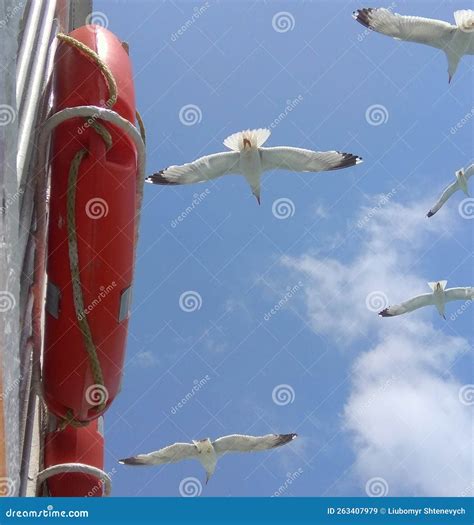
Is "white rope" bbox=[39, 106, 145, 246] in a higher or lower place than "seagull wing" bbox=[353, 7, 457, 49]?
lower

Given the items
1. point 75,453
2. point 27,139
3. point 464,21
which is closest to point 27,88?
point 27,139

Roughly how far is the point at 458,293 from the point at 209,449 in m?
4.78

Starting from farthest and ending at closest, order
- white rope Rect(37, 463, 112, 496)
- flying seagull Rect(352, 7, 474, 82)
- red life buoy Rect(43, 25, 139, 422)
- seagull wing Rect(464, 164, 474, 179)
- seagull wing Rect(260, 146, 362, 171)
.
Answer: seagull wing Rect(464, 164, 474, 179)
flying seagull Rect(352, 7, 474, 82)
seagull wing Rect(260, 146, 362, 171)
white rope Rect(37, 463, 112, 496)
red life buoy Rect(43, 25, 139, 422)

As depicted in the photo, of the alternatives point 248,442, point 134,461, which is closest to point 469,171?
point 248,442

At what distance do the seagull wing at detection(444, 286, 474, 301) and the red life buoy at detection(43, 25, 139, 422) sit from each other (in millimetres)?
7632

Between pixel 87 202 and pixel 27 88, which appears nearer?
pixel 87 202

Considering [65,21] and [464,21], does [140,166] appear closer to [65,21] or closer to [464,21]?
[65,21]

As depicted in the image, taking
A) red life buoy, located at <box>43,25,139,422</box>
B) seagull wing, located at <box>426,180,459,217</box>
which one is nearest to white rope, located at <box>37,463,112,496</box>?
red life buoy, located at <box>43,25,139,422</box>

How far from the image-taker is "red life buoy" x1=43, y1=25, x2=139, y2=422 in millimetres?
3713

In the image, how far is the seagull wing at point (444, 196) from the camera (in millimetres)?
10594

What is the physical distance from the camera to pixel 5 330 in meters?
2.83

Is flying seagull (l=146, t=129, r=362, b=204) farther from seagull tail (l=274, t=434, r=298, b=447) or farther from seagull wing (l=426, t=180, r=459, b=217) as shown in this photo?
seagull wing (l=426, t=180, r=459, b=217)

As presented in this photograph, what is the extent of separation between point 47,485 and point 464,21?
18.9 ft

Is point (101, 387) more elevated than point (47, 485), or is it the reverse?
point (101, 387)
